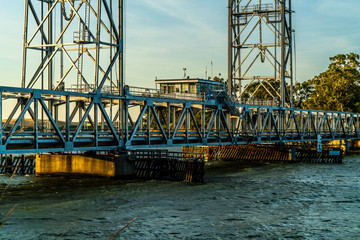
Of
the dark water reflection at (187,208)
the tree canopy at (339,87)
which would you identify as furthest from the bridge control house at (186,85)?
the tree canopy at (339,87)

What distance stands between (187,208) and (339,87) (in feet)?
273

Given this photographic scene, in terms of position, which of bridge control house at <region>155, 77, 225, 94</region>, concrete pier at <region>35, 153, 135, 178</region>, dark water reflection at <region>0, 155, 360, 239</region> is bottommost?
dark water reflection at <region>0, 155, 360, 239</region>

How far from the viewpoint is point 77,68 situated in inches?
1403

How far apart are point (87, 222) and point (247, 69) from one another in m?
42.2

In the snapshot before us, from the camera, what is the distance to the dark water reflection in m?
21.5

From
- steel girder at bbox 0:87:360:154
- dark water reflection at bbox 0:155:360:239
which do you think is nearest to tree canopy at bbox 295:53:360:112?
steel girder at bbox 0:87:360:154

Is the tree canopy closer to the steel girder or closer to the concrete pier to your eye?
the steel girder

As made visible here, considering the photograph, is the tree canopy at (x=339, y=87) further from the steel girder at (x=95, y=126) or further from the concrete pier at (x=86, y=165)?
the concrete pier at (x=86, y=165)

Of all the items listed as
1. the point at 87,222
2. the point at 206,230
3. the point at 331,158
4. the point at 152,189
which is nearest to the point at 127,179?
the point at 152,189

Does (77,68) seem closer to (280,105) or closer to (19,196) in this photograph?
(19,196)

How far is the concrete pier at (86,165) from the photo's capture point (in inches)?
1449

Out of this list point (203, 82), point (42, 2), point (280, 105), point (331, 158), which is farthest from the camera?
point (280, 105)

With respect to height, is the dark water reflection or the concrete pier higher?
the concrete pier

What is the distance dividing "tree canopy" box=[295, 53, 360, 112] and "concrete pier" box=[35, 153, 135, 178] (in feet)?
238
